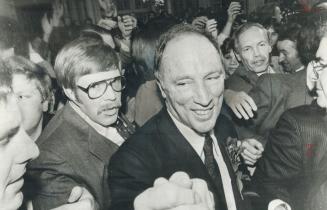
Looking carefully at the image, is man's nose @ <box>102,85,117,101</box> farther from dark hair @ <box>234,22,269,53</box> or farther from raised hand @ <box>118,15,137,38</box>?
dark hair @ <box>234,22,269,53</box>

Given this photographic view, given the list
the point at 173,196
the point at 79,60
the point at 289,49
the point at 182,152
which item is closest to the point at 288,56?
the point at 289,49

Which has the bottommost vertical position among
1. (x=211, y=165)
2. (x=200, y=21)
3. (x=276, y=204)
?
(x=276, y=204)

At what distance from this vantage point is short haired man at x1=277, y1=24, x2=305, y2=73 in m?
1.09

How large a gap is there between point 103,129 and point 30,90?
0.62ft

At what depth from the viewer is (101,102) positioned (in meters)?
0.83

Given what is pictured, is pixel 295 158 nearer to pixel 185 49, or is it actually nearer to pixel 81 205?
pixel 185 49

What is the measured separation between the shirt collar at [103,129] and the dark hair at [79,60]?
0.19 ft

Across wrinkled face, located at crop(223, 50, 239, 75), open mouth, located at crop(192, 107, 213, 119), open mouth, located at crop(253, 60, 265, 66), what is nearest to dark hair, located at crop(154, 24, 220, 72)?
open mouth, located at crop(192, 107, 213, 119)

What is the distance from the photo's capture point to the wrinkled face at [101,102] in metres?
0.81

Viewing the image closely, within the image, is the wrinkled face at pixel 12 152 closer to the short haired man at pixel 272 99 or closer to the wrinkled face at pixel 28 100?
the wrinkled face at pixel 28 100

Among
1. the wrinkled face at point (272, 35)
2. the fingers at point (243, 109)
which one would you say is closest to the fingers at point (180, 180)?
the fingers at point (243, 109)

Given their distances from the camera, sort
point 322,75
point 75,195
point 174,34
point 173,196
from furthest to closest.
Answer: point 322,75, point 174,34, point 75,195, point 173,196

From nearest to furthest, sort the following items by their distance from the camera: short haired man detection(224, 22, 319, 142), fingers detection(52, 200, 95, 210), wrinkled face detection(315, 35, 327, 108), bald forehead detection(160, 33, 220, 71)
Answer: fingers detection(52, 200, 95, 210), bald forehead detection(160, 33, 220, 71), wrinkled face detection(315, 35, 327, 108), short haired man detection(224, 22, 319, 142)

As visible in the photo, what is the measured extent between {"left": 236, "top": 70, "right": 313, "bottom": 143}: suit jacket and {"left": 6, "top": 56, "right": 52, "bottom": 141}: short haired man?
1.87 feet
